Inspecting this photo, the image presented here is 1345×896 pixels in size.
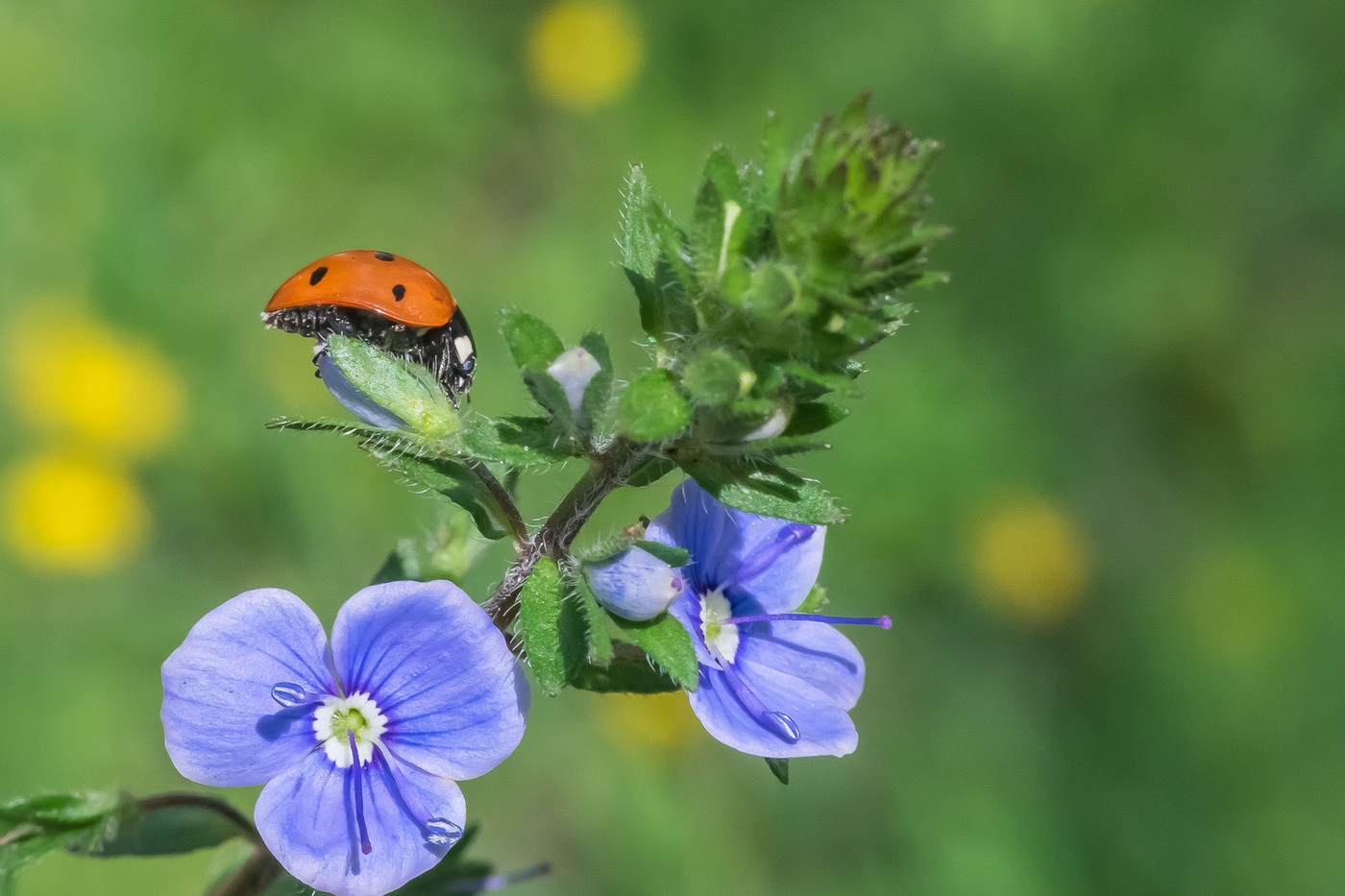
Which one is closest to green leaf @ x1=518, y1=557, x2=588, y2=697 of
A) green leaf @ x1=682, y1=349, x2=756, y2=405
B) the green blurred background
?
green leaf @ x1=682, y1=349, x2=756, y2=405

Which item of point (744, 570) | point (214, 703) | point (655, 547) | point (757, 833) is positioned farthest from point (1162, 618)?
point (214, 703)

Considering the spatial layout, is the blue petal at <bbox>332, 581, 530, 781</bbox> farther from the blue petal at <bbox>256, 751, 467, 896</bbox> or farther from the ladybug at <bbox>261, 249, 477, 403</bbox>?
the ladybug at <bbox>261, 249, 477, 403</bbox>

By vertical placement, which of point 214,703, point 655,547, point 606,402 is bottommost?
point 214,703

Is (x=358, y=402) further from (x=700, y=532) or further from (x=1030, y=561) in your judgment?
(x=1030, y=561)

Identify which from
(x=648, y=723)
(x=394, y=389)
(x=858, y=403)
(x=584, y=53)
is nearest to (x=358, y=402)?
(x=394, y=389)

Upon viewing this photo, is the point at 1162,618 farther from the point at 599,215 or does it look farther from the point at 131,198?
the point at 131,198

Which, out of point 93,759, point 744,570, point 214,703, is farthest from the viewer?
point 93,759

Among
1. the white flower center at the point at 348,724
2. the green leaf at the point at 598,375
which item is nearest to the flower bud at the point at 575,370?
the green leaf at the point at 598,375
